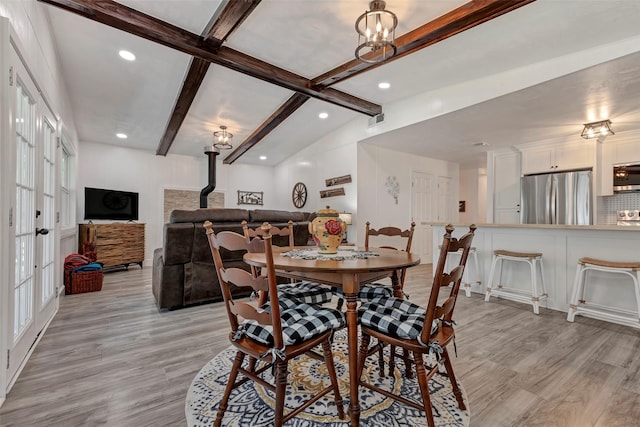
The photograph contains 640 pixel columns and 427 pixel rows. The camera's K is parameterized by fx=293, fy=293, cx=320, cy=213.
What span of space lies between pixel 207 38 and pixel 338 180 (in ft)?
11.5

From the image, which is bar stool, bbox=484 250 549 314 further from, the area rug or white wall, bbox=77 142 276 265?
white wall, bbox=77 142 276 265

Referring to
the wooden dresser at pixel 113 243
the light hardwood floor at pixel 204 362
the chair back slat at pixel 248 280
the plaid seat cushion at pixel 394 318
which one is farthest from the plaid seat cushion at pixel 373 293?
the wooden dresser at pixel 113 243

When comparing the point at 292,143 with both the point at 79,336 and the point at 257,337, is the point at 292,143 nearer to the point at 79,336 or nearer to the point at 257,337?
the point at 79,336

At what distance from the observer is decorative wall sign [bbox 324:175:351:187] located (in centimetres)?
578

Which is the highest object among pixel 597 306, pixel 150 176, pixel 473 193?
pixel 150 176

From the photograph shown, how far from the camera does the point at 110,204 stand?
228 inches

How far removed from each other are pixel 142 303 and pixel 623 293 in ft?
16.3

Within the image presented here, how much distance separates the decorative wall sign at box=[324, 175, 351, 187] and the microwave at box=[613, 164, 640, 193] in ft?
13.7

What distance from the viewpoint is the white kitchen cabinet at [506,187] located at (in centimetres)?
547

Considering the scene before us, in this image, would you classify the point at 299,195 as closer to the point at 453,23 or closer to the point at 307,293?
the point at 453,23

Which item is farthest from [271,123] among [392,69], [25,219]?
[25,219]

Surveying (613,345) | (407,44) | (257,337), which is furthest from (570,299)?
(257,337)

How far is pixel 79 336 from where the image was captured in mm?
2404

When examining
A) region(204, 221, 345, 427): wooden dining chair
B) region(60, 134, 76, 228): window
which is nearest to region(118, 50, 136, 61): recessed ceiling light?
region(60, 134, 76, 228): window
